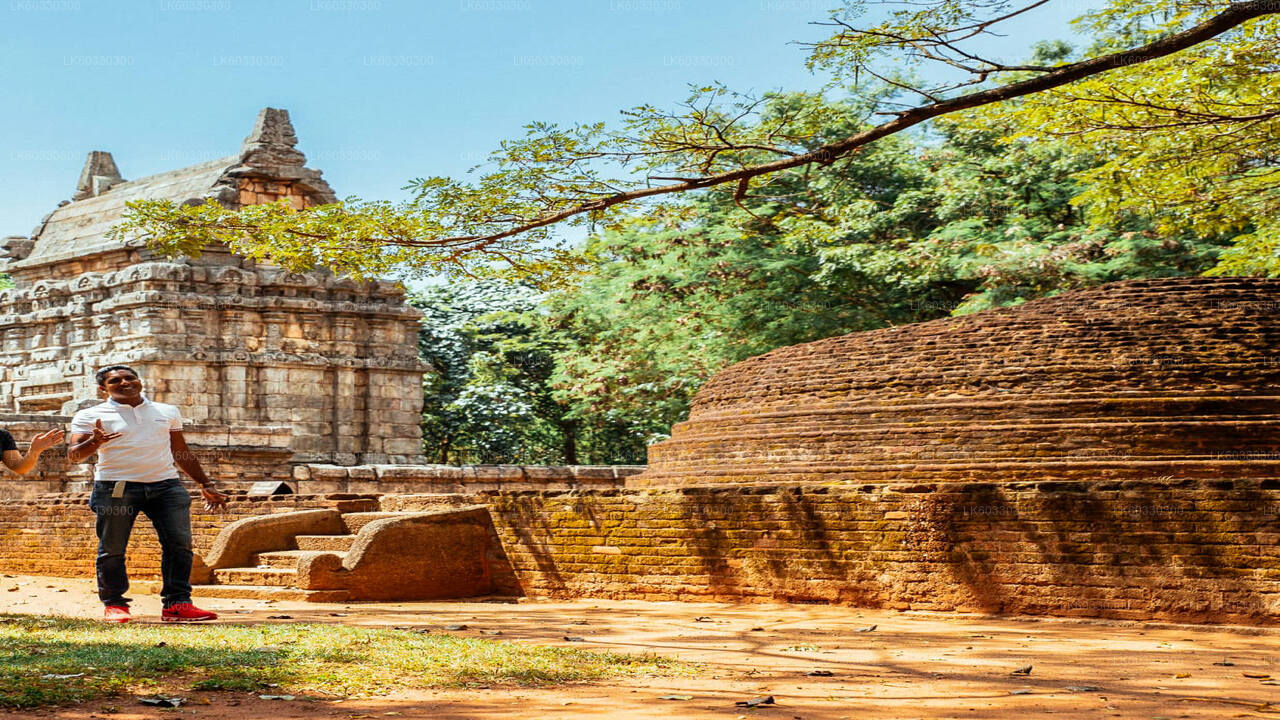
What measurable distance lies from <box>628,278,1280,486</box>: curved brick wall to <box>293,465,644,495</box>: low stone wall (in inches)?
191

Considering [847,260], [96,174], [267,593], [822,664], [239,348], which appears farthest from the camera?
[96,174]

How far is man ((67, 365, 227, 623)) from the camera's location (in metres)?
8.05

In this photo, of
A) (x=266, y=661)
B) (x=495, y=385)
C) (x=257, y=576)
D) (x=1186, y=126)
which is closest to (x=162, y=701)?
(x=266, y=661)

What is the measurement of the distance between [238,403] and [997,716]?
64.3ft

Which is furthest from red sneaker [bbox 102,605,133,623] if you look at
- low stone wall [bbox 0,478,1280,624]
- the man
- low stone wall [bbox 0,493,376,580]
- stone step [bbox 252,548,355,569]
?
low stone wall [bbox 0,493,376,580]

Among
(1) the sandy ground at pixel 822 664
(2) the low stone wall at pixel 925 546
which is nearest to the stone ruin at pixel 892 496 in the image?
(2) the low stone wall at pixel 925 546

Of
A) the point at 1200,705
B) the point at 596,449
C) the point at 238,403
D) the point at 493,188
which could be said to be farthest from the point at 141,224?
the point at 596,449

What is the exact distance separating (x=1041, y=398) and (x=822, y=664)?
273 inches

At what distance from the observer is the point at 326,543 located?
12.4 metres

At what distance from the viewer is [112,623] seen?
773cm

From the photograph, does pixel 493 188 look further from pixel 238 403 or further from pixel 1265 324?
pixel 238 403

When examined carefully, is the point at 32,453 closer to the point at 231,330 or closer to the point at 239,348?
the point at 239,348

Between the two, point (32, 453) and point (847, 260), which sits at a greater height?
point (847, 260)

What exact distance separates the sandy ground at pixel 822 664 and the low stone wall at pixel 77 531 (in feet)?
7.69
